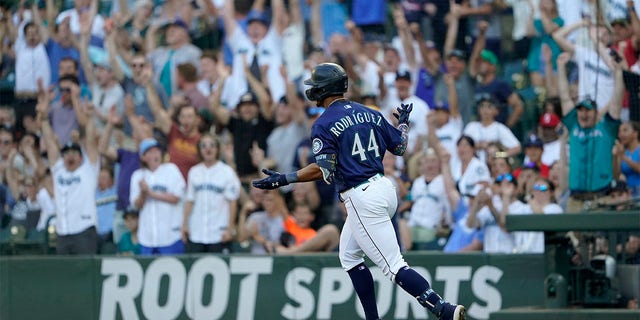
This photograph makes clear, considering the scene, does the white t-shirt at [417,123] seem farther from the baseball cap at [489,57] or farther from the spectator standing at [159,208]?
the spectator standing at [159,208]

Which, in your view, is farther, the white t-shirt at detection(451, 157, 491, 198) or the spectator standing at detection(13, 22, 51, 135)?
the spectator standing at detection(13, 22, 51, 135)

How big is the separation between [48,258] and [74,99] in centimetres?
191

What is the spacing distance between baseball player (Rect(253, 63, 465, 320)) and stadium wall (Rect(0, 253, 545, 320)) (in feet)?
10.8

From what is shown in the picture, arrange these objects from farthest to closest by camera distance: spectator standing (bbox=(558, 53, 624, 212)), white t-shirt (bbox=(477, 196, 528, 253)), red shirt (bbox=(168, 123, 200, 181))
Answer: red shirt (bbox=(168, 123, 200, 181)) < white t-shirt (bbox=(477, 196, 528, 253)) < spectator standing (bbox=(558, 53, 624, 212))

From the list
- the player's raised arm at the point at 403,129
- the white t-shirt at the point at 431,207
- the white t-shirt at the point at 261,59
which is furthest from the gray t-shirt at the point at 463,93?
the player's raised arm at the point at 403,129

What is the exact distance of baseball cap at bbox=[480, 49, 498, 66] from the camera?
13.2 metres

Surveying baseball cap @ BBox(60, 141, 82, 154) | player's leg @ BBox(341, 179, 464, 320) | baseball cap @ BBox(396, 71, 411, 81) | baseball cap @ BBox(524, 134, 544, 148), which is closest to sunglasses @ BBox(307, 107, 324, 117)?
baseball cap @ BBox(396, 71, 411, 81)

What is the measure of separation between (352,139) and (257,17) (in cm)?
609

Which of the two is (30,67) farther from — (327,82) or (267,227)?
(327,82)

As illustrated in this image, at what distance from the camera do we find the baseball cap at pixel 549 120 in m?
12.1

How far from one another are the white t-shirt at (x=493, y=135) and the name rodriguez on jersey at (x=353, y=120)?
415 cm

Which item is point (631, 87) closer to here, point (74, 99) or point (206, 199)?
point (206, 199)

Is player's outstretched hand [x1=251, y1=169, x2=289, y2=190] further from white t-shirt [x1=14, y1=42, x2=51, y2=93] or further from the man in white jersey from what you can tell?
white t-shirt [x1=14, y1=42, x2=51, y2=93]

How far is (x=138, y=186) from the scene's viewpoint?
494 inches
